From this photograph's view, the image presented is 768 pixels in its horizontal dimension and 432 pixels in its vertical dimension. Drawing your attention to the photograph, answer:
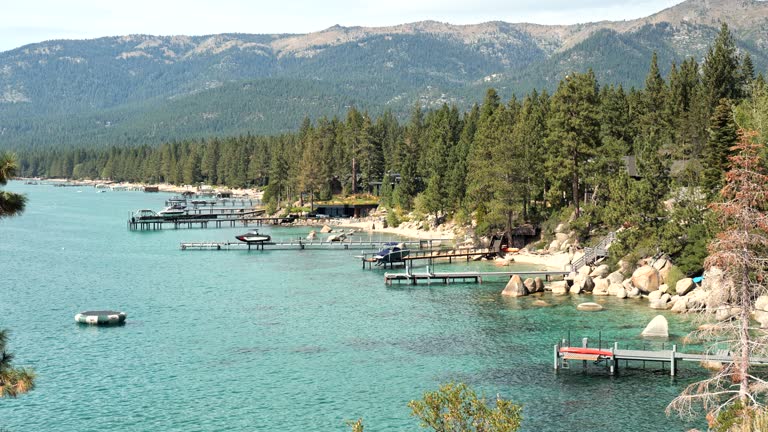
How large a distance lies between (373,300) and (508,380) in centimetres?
2618

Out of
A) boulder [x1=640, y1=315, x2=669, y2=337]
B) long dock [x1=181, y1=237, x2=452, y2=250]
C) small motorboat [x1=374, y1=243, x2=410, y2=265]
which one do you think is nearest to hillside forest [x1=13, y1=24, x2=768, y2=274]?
long dock [x1=181, y1=237, x2=452, y2=250]

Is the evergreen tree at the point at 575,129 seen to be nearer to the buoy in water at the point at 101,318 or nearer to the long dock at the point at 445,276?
the long dock at the point at 445,276

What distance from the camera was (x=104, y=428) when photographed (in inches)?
1574

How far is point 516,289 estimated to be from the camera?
233 feet

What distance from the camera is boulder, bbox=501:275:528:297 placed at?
70.7m

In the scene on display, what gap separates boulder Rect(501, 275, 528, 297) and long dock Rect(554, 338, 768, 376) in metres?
20.9

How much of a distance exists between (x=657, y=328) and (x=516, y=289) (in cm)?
1792

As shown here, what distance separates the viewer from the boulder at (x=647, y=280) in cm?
6769

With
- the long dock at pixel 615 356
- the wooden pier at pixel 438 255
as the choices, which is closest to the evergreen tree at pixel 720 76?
the wooden pier at pixel 438 255

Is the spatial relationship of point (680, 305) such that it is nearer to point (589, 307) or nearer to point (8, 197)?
point (589, 307)

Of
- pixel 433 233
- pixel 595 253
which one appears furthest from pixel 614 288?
pixel 433 233

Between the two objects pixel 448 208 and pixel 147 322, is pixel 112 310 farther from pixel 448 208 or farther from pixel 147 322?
pixel 448 208

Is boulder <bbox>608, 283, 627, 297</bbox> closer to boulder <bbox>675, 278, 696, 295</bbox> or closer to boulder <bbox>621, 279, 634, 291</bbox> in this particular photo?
boulder <bbox>621, 279, 634, 291</bbox>

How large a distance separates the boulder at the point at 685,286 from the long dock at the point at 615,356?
15.0 metres
